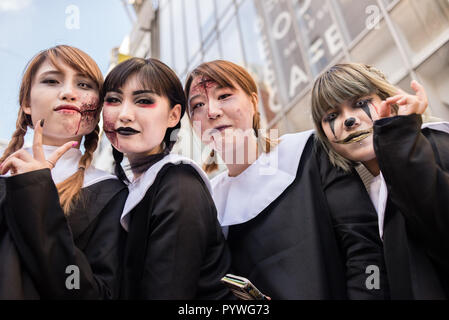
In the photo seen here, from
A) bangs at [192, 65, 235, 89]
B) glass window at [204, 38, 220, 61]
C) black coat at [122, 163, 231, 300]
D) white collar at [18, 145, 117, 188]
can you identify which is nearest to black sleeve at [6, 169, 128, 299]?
black coat at [122, 163, 231, 300]

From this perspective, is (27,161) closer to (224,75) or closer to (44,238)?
(44,238)

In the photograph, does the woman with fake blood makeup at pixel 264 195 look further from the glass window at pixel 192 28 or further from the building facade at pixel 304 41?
the glass window at pixel 192 28

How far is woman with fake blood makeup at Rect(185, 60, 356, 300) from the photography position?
1.28 meters

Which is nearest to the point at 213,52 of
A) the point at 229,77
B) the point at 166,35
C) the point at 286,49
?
the point at 286,49

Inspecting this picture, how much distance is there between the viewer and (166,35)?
1087 centimetres

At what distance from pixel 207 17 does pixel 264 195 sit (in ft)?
27.2

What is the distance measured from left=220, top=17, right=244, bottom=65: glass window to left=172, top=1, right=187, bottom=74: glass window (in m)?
1.97

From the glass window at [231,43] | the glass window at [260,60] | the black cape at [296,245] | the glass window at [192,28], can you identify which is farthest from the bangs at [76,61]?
the glass window at [192,28]

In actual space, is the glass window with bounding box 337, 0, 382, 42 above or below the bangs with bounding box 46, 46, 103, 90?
above

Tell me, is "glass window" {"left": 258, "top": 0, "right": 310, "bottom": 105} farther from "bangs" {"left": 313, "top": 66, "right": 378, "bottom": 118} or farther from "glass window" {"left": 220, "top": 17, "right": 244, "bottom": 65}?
"bangs" {"left": 313, "top": 66, "right": 378, "bottom": 118}

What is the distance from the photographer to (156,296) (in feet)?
3.49

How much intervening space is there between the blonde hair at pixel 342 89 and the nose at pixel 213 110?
471mm
